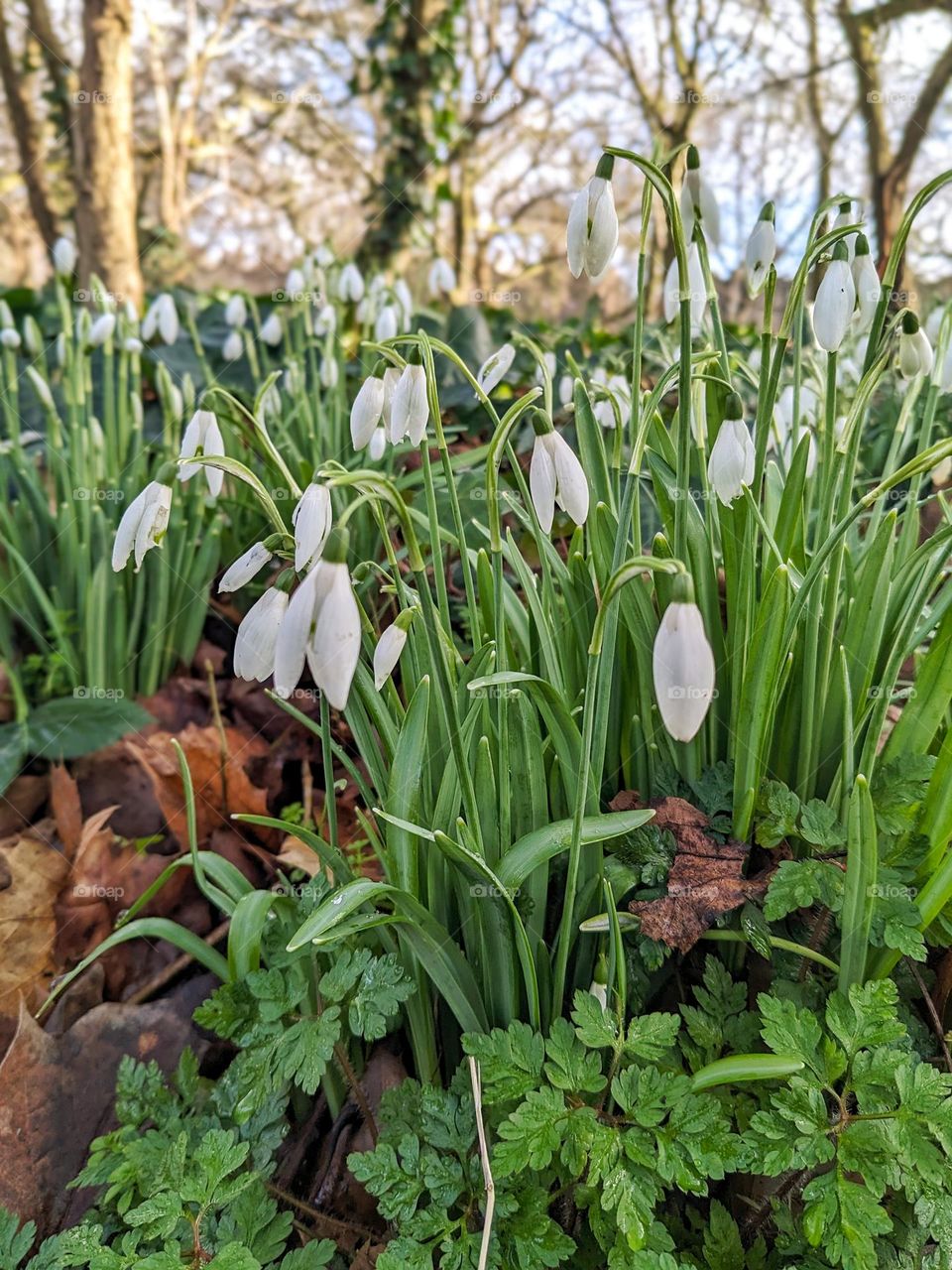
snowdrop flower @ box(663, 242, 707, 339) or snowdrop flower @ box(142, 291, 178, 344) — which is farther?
snowdrop flower @ box(142, 291, 178, 344)

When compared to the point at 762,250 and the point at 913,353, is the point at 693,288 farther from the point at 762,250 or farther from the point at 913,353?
the point at 913,353

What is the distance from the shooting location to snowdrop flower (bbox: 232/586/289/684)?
1.04 meters

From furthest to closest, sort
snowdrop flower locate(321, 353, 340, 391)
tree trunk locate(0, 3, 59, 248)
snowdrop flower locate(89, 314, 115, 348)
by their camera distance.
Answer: tree trunk locate(0, 3, 59, 248)
snowdrop flower locate(321, 353, 340, 391)
snowdrop flower locate(89, 314, 115, 348)

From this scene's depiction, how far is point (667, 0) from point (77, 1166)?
11.4m

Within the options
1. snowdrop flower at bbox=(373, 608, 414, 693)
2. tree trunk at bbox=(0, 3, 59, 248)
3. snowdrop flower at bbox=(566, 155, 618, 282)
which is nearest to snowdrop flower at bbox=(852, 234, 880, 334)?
snowdrop flower at bbox=(566, 155, 618, 282)

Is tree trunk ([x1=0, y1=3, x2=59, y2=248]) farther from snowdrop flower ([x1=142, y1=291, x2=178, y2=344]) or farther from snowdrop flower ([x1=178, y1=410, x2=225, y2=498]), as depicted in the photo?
snowdrop flower ([x1=178, y1=410, x2=225, y2=498])

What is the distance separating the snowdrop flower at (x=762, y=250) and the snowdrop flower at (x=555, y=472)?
510 mm

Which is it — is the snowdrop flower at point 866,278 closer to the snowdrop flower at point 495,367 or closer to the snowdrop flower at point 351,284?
the snowdrop flower at point 495,367

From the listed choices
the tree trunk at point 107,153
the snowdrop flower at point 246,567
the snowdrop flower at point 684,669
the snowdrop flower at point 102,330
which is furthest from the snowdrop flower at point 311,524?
the tree trunk at point 107,153

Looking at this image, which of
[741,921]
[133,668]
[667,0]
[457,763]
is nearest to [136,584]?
[133,668]

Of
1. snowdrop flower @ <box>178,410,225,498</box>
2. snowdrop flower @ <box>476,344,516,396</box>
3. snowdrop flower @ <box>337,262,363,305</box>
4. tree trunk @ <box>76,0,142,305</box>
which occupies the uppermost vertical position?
tree trunk @ <box>76,0,142,305</box>

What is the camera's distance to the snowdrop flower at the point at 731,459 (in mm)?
1221

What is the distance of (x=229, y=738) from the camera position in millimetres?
2398

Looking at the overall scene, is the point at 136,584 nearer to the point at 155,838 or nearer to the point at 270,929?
the point at 155,838
